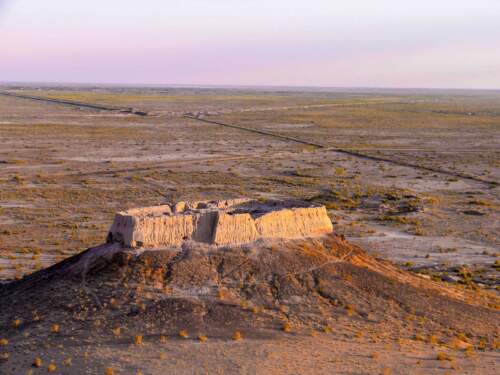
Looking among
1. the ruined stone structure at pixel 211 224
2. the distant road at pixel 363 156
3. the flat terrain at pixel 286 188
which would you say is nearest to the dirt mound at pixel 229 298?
the ruined stone structure at pixel 211 224

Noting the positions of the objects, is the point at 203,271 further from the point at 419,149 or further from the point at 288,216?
the point at 419,149

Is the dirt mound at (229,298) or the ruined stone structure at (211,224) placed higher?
the ruined stone structure at (211,224)

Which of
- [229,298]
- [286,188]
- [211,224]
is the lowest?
[286,188]

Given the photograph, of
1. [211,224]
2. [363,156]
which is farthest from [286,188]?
[211,224]

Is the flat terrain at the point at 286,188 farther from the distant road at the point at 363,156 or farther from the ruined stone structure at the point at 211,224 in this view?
the ruined stone structure at the point at 211,224

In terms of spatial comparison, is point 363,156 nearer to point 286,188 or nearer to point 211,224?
point 286,188

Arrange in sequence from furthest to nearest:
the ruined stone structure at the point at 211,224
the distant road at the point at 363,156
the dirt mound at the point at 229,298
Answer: the distant road at the point at 363,156 → the ruined stone structure at the point at 211,224 → the dirt mound at the point at 229,298
